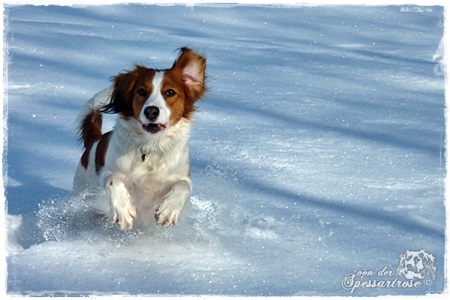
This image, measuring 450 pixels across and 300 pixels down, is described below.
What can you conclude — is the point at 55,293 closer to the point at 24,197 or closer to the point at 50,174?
the point at 24,197

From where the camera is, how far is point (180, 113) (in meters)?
4.30

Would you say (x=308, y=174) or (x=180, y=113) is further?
(x=308, y=174)

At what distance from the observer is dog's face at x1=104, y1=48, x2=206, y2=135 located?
412 centimetres

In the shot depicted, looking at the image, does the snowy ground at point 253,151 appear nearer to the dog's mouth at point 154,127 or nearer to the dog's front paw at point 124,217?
the dog's front paw at point 124,217

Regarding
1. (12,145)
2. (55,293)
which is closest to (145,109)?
(55,293)

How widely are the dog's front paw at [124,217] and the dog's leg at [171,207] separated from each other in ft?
0.47

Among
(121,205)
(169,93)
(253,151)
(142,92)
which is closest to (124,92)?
(142,92)

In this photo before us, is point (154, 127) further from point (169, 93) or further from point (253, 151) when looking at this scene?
point (253, 151)

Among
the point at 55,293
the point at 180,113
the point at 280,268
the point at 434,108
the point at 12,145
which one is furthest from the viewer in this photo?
the point at 434,108

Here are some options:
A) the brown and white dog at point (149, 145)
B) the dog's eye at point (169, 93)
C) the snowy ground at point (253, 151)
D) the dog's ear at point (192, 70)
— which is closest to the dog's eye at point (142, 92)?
the brown and white dog at point (149, 145)

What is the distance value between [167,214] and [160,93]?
2.07ft

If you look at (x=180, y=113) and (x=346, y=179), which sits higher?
(x=180, y=113)

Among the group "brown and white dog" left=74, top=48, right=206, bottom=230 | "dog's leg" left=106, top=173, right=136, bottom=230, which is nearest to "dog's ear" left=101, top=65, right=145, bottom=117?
"brown and white dog" left=74, top=48, right=206, bottom=230

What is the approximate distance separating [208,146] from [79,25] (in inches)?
161
